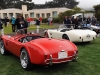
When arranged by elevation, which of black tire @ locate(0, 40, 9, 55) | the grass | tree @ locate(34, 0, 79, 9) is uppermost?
tree @ locate(34, 0, 79, 9)

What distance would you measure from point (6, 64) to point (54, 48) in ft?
6.51

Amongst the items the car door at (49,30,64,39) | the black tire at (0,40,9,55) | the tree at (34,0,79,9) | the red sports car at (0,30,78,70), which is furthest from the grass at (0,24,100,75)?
the tree at (34,0,79,9)

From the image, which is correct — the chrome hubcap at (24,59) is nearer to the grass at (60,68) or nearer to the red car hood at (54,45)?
the grass at (60,68)

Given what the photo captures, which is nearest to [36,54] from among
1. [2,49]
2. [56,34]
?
[2,49]

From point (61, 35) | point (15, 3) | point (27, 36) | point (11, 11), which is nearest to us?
point (27, 36)

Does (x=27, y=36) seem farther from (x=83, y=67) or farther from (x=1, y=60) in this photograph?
(x=83, y=67)

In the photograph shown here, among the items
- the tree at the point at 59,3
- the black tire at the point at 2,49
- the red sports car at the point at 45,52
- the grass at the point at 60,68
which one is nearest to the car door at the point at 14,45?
the red sports car at the point at 45,52

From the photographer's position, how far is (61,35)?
1026 centimetres

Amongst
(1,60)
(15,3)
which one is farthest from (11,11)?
(1,60)

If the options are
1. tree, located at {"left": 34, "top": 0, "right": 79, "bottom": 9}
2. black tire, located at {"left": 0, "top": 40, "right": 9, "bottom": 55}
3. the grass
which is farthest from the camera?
tree, located at {"left": 34, "top": 0, "right": 79, "bottom": 9}

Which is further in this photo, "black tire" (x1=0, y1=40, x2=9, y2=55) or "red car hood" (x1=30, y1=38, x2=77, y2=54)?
"black tire" (x1=0, y1=40, x2=9, y2=55)

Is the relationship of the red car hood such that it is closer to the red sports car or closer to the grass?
the red sports car

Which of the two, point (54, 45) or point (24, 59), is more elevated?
point (54, 45)

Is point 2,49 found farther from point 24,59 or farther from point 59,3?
point 59,3
